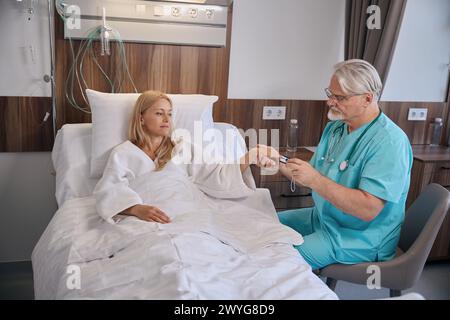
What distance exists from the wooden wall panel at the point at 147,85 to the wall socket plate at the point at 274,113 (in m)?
0.03

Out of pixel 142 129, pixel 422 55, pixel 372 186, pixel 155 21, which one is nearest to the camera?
pixel 372 186

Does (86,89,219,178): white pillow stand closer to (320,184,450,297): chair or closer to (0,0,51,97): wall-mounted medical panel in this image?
(0,0,51,97): wall-mounted medical panel

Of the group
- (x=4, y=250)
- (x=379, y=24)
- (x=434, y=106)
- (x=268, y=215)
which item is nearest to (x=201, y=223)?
(x=268, y=215)

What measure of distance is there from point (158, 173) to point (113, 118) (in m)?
0.43

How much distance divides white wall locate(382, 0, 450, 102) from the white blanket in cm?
162

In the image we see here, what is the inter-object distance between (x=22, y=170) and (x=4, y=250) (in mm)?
502

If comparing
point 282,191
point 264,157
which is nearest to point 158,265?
point 264,157

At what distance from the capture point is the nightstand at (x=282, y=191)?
8.05 ft

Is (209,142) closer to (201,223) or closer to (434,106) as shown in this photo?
(201,223)

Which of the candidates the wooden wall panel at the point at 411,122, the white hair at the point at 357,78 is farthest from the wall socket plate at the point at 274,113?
the white hair at the point at 357,78

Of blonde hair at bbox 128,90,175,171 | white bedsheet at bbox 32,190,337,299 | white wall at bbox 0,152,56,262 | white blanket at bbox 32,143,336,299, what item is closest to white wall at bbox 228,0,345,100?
blonde hair at bbox 128,90,175,171

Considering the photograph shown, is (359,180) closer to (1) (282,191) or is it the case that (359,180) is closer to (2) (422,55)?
(1) (282,191)

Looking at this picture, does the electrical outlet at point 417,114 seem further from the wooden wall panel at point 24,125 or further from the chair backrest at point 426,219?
the wooden wall panel at point 24,125

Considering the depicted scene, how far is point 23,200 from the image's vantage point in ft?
8.44
